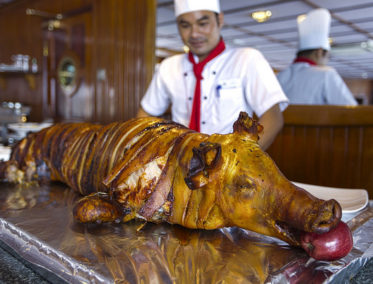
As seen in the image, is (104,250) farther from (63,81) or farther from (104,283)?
(63,81)

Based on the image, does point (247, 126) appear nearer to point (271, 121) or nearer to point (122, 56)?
point (271, 121)

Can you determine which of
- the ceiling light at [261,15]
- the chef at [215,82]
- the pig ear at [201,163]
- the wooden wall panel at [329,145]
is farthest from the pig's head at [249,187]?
the ceiling light at [261,15]

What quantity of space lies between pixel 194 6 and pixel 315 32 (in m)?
1.58

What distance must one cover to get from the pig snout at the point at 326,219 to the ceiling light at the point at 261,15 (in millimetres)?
5455

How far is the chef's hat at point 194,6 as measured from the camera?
171 cm

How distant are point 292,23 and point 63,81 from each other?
3968 mm

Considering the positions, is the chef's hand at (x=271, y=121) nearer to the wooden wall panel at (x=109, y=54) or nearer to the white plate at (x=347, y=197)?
the white plate at (x=347, y=197)

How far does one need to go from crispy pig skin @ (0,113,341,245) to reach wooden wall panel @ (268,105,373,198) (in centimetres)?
163

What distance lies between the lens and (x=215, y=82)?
71.6 inches

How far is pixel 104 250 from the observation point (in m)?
0.61

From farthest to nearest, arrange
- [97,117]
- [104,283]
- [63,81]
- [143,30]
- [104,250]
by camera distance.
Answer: [63,81]
[97,117]
[143,30]
[104,250]
[104,283]

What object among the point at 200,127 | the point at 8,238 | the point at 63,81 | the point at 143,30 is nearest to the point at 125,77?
the point at 143,30

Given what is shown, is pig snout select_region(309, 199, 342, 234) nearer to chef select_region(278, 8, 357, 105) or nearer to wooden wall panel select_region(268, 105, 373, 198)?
wooden wall panel select_region(268, 105, 373, 198)

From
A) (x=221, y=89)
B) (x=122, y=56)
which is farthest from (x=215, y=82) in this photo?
(x=122, y=56)
